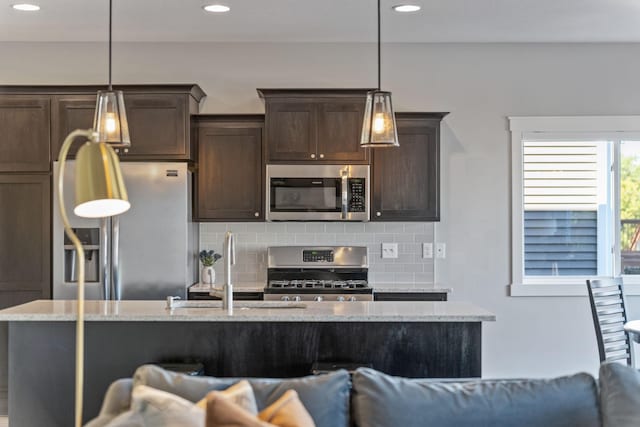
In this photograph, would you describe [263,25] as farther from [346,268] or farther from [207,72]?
[346,268]

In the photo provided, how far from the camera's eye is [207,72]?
5.90 metres

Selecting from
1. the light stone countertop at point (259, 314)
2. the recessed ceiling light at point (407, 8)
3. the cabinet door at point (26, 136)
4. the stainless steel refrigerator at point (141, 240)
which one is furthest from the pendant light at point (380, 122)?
the cabinet door at point (26, 136)

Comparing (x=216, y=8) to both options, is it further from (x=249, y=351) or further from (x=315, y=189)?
(x=249, y=351)

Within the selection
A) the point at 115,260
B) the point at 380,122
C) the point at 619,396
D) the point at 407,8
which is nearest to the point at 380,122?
the point at 380,122

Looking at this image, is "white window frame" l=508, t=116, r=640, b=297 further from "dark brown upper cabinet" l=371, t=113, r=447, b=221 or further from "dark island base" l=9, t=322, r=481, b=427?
"dark island base" l=9, t=322, r=481, b=427

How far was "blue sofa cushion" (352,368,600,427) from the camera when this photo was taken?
8.00 ft

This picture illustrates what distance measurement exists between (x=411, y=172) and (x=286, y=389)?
336cm

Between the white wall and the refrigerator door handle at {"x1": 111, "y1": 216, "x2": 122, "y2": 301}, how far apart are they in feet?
4.18

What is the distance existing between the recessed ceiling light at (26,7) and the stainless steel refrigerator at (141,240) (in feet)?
3.49

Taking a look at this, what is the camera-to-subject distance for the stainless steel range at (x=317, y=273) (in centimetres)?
540

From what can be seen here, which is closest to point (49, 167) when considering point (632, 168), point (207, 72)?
point (207, 72)

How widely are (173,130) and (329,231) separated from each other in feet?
4.77

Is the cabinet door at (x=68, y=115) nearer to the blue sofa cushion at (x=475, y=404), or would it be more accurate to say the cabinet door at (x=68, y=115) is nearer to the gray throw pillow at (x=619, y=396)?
the blue sofa cushion at (x=475, y=404)

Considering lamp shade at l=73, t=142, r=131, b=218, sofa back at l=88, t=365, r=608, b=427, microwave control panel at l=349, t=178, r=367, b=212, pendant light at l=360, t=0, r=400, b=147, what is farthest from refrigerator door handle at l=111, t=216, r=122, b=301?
lamp shade at l=73, t=142, r=131, b=218
